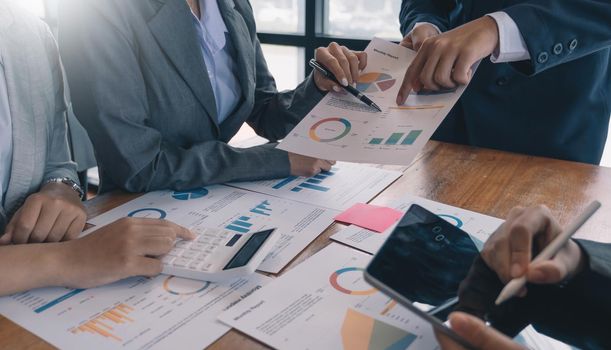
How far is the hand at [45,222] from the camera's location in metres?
0.76

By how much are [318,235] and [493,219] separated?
0.31 metres

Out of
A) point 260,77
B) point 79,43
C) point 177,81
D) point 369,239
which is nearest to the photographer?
point 369,239

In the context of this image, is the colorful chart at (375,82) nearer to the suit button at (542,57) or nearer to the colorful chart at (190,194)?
the suit button at (542,57)

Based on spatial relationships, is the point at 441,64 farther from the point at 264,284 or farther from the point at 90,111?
the point at 90,111

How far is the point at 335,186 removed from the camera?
1023 mm

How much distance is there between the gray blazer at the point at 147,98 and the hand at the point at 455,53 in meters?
0.33

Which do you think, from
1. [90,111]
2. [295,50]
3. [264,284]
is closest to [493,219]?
[264,284]

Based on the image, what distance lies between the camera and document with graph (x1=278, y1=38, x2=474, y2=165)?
881mm

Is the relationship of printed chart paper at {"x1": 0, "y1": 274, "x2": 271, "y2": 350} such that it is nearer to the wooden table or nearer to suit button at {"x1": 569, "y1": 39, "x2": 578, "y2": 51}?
the wooden table

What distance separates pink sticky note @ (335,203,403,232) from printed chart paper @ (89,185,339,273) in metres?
0.03

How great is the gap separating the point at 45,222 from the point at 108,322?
25cm

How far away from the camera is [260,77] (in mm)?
1405

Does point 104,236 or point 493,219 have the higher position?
point 104,236

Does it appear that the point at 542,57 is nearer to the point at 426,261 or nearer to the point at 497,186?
the point at 497,186
